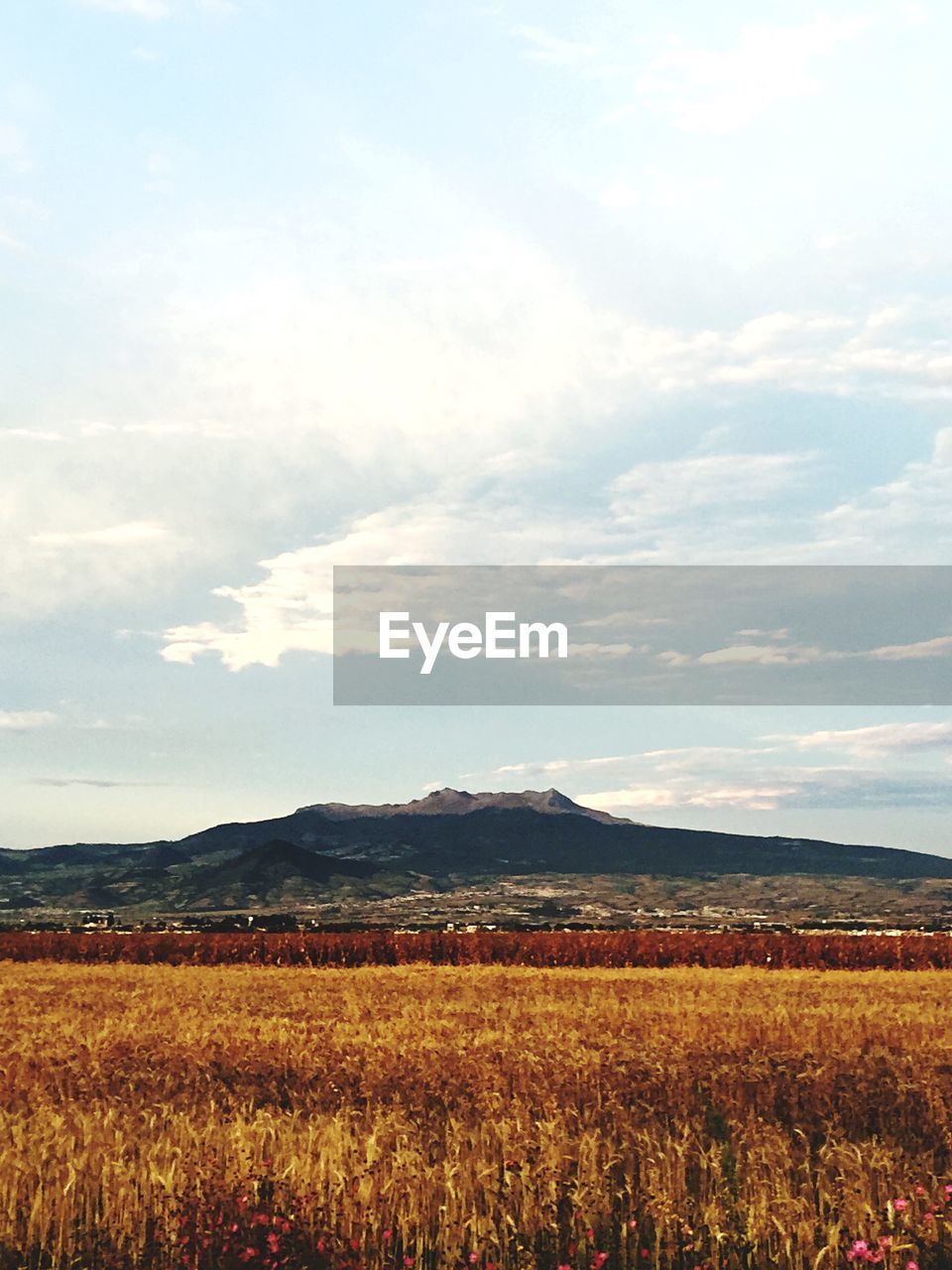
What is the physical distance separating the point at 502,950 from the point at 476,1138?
4009cm

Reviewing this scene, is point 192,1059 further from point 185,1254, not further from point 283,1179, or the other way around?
point 185,1254

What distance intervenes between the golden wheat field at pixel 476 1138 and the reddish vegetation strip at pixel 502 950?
88.8 feet

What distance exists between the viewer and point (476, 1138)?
414 inches

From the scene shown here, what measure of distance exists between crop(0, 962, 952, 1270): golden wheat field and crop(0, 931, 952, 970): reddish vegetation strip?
27081 millimetres

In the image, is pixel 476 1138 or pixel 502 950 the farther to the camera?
pixel 502 950

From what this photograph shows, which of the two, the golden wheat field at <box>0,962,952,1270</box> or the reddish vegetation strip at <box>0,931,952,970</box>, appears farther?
the reddish vegetation strip at <box>0,931,952,970</box>

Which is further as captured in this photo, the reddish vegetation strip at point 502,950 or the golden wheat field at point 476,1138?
the reddish vegetation strip at point 502,950

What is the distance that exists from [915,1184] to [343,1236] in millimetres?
4591

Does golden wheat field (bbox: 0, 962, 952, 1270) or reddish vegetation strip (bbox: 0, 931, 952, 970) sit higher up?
golden wheat field (bbox: 0, 962, 952, 1270)

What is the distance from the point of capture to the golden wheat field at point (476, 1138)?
8.02m

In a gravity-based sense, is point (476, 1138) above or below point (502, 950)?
above

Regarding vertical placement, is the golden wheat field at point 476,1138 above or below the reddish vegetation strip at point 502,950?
above

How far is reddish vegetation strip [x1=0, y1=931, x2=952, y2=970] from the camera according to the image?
48406 mm

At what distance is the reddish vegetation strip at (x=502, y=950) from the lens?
159 feet
